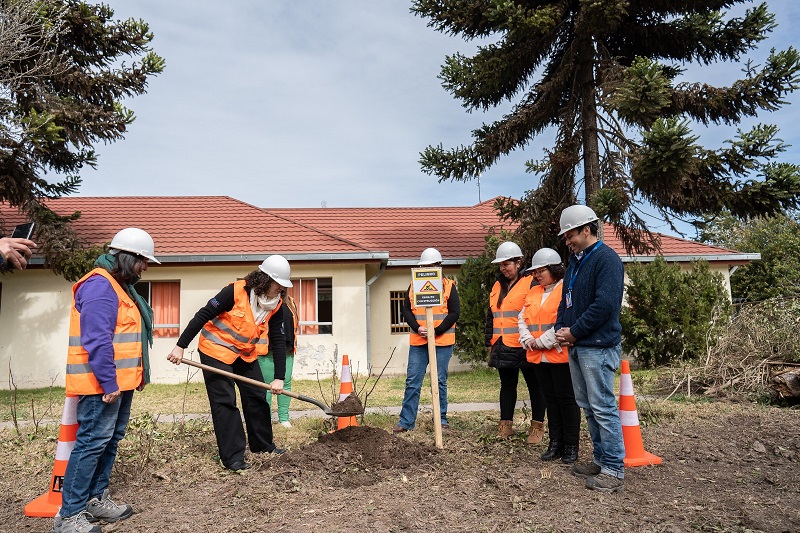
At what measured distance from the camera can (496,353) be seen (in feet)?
19.1

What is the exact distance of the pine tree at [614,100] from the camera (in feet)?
30.9

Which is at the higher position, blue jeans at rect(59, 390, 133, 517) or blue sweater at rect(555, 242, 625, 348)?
blue sweater at rect(555, 242, 625, 348)

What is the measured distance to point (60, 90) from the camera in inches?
454

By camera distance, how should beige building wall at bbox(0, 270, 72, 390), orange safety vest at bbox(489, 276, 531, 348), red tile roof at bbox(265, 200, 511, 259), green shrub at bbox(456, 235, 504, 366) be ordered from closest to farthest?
orange safety vest at bbox(489, 276, 531, 348) < beige building wall at bbox(0, 270, 72, 390) < green shrub at bbox(456, 235, 504, 366) < red tile roof at bbox(265, 200, 511, 259)

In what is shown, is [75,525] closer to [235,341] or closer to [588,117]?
[235,341]

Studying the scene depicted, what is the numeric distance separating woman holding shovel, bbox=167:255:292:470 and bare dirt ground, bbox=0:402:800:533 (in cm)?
36

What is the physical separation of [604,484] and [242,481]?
9.22ft

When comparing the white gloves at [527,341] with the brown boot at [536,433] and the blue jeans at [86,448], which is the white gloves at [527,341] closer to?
the brown boot at [536,433]

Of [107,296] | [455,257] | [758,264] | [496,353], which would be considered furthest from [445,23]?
[758,264]

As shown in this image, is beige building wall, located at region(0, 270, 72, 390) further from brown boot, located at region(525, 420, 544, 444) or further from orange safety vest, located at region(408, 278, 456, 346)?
brown boot, located at region(525, 420, 544, 444)

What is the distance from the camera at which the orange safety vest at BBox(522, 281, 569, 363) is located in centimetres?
501

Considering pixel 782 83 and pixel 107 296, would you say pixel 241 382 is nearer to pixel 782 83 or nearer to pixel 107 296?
pixel 107 296

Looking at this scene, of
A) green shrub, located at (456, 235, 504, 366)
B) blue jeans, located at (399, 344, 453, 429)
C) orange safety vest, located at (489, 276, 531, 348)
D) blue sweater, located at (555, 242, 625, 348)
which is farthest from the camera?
green shrub, located at (456, 235, 504, 366)

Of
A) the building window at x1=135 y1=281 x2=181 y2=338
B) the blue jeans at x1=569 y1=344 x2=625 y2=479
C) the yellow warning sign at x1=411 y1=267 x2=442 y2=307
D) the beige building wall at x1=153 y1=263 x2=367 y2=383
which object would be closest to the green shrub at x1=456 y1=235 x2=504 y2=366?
the beige building wall at x1=153 y1=263 x2=367 y2=383
